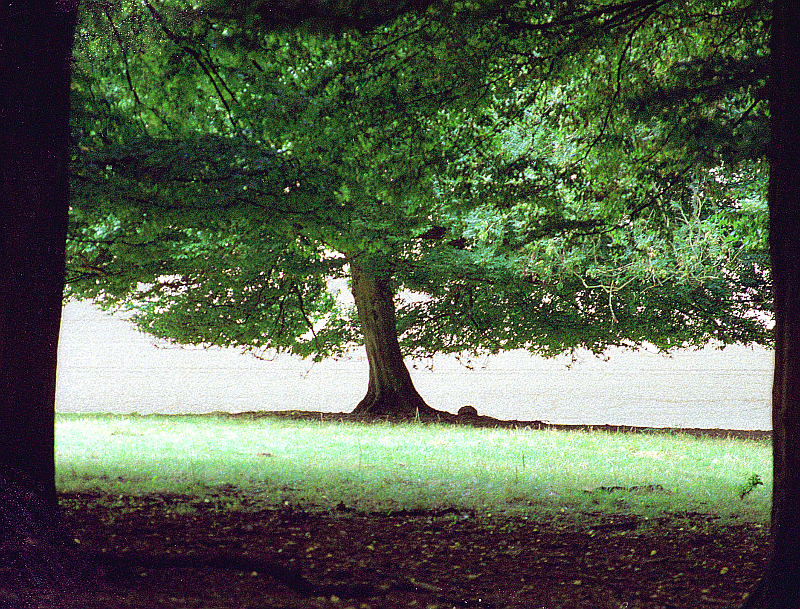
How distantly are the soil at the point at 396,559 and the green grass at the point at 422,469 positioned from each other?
0.53 m

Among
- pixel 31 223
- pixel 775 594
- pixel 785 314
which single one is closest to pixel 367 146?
pixel 31 223

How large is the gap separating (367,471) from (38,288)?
201 inches

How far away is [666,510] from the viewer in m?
6.91

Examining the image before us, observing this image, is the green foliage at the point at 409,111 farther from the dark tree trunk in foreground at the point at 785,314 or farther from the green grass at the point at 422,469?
the green grass at the point at 422,469

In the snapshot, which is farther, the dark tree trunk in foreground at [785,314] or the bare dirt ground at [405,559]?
the bare dirt ground at [405,559]

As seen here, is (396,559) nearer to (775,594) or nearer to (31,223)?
(775,594)

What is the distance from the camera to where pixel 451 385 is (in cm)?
3922

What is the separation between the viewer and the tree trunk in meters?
17.5

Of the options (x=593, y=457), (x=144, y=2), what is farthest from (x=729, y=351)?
(x=144, y=2)

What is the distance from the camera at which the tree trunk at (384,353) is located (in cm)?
1753

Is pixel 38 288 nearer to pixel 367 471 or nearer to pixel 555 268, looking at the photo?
pixel 367 471

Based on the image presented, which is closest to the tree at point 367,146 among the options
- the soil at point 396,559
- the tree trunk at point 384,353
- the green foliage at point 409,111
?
the green foliage at point 409,111

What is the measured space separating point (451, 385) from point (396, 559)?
Answer: 113ft

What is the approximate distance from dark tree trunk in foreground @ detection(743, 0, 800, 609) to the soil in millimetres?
696
